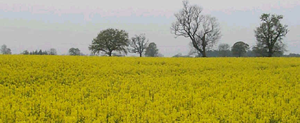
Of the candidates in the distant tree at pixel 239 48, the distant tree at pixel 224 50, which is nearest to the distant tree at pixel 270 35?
the distant tree at pixel 239 48

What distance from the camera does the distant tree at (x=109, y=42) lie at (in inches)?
2034

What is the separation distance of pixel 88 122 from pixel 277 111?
5.49 m

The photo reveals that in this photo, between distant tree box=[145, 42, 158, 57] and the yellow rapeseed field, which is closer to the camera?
the yellow rapeseed field

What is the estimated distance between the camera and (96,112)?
6613mm

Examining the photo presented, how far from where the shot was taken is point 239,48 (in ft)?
219

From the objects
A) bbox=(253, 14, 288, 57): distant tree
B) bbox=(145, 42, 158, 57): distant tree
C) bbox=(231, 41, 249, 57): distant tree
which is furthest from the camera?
bbox=(145, 42, 158, 57): distant tree

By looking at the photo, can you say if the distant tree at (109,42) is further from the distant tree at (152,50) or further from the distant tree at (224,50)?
the distant tree at (224,50)

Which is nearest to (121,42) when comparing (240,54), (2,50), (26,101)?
(240,54)

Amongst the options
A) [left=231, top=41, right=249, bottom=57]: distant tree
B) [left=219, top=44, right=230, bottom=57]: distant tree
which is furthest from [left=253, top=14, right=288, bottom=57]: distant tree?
[left=219, top=44, right=230, bottom=57]: distant tree

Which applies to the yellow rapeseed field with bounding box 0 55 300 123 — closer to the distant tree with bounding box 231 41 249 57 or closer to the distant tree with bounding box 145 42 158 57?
the distant tree with bounding box 231 41 249 57

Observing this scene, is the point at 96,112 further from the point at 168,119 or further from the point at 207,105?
the point at 207,105

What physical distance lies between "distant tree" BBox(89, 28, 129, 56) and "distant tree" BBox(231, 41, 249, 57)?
34.1 metres

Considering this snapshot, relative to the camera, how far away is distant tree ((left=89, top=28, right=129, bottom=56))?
169ft

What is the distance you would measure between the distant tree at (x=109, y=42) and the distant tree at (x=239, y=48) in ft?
112
